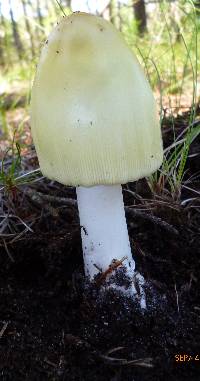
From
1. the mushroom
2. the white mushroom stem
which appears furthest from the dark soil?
the mushroom

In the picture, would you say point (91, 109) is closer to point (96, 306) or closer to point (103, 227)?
point (103, 227)

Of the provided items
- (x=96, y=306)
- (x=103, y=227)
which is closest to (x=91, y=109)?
(x=103, y=227)

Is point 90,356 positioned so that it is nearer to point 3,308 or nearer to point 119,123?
point 3,308

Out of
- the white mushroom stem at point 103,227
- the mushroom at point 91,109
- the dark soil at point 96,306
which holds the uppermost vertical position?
the mushroom at point 91,109

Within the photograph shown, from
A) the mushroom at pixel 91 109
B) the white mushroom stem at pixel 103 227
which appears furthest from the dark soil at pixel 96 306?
the mushroom at pixel 91 109

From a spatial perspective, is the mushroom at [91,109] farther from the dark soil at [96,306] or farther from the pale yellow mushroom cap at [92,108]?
the dark soil at [96,306]

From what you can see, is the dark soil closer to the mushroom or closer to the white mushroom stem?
the white mushroom stem

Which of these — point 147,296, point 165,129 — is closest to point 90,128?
point 147,296
